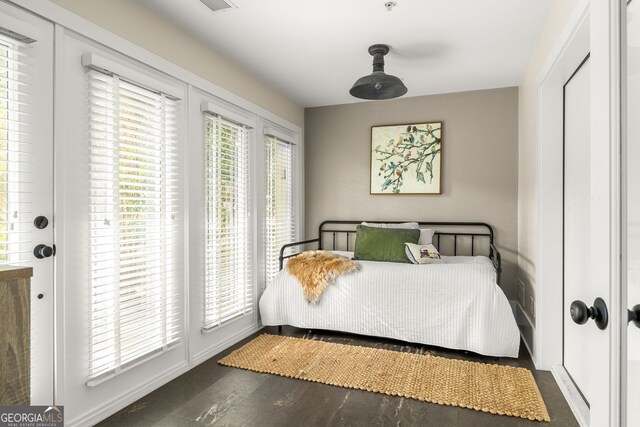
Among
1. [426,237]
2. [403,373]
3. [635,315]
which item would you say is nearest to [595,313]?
[635,315]

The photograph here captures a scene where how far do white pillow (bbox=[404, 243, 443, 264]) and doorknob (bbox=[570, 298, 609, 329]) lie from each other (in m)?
2.40

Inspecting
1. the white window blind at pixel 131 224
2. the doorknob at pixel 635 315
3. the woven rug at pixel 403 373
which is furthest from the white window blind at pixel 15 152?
the doorknob at pixel 635 315

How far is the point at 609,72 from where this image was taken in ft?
2.86

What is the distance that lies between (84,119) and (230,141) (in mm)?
1288

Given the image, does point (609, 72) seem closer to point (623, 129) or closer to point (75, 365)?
point (623, 129)

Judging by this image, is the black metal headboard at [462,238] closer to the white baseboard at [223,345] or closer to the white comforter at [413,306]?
the white comforter at [413,306]

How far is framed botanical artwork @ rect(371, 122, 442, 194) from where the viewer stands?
4090 millimetres

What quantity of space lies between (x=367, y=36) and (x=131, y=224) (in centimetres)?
206

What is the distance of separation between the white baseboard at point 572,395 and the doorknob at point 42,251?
2.78 m

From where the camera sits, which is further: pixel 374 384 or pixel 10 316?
pixel 374 384

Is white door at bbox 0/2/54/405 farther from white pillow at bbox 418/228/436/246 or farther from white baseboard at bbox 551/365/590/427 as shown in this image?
white pillow at bbox 418/228/436/246

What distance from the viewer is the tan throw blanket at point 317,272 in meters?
3.21

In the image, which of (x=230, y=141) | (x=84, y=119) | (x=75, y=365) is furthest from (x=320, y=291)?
(x=84, y=119)

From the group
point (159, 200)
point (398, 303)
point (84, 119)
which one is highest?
point (84, 119)
